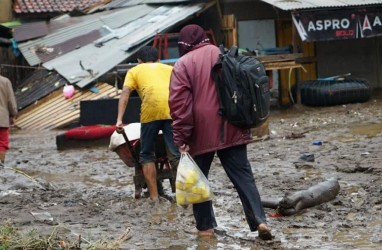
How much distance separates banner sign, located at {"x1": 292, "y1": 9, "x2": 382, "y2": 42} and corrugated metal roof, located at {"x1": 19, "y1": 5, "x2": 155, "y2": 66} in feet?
17.0

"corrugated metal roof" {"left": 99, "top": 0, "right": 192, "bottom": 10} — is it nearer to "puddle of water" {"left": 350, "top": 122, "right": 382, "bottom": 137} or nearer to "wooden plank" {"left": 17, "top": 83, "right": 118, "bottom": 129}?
"wooden plank" {"left": 17, "top": 83, "right": 118, "bottom": 129}

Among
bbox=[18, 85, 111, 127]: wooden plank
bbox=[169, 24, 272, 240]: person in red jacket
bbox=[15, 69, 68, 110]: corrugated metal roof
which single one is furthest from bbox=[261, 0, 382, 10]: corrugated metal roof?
bbox=[169, 24, 272, 240]: person in red jacket

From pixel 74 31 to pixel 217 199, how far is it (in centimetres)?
1681

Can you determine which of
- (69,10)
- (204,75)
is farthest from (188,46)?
(69,10)

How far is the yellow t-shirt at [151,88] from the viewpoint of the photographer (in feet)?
28.8

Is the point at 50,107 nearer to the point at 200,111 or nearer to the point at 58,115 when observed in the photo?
the point at 58,115

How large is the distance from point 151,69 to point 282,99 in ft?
48.7

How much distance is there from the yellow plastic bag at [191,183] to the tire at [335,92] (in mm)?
14973

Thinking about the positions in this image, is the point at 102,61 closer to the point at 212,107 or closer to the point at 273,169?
the point at 273,169

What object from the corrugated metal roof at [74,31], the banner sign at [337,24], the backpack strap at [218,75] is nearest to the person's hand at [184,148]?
the backpack strap at [218,75]

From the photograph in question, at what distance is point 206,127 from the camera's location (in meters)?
6.65

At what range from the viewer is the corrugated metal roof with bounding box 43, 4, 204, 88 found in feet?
69.9

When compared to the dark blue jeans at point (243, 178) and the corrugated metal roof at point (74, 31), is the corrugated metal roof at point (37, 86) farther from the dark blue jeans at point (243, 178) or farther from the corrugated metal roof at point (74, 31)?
the dark blue jeans at point (243, 178)

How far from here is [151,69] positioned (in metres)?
8.96
